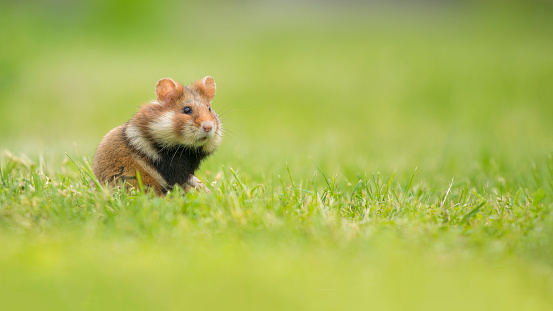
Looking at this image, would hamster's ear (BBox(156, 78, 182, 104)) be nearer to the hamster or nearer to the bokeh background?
the hamster

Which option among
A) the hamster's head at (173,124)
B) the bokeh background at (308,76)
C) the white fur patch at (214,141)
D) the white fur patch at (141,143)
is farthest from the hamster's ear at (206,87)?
the bokeh background at (308,76)

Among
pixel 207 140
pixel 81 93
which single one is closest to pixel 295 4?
pixel 81 93

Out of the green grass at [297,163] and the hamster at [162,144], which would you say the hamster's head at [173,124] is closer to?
the hamster at [162,144]

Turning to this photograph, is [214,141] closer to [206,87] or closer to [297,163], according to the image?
[206,87]

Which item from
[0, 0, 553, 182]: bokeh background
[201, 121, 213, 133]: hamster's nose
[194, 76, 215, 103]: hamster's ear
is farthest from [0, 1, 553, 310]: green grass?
[194, 76, 215, 103]: hamster's ear

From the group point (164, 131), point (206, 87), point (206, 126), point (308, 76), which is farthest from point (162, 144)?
point (308, 76)
